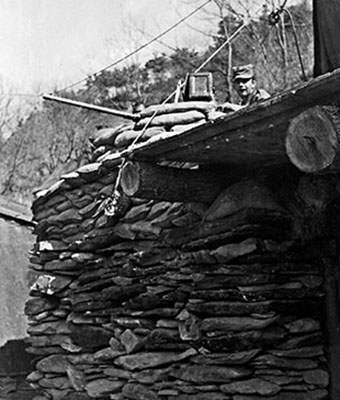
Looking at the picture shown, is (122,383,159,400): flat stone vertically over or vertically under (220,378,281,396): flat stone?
over

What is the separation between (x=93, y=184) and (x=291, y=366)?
9.46 ft

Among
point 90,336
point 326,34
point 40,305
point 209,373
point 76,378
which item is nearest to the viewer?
point 326,34

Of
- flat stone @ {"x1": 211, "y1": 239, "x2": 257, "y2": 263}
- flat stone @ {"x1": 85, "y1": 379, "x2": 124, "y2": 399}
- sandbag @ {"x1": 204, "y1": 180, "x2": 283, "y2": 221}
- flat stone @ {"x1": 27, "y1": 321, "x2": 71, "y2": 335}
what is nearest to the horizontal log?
sandbag @ {"x1": 204, "y1": 180, "x2": 283, "y2": 221}

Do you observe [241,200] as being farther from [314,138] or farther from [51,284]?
[51,284]

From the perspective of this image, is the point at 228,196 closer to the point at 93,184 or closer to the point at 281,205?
the point at 281,205

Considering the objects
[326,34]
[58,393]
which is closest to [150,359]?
[58,393]

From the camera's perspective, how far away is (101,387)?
6469 millimetres

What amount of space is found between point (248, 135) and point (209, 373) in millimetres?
1788

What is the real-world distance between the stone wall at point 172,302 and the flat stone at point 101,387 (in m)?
0.01

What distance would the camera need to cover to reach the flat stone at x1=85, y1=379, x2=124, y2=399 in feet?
20.8

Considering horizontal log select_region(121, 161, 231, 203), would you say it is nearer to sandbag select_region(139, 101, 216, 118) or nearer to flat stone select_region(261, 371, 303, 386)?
sandbag select_region(139, 101, 216, 118)

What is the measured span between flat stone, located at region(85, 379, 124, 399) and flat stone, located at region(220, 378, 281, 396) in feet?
4.85

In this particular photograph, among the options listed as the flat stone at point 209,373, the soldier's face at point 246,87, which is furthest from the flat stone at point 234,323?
the soldier's face at point 246,87

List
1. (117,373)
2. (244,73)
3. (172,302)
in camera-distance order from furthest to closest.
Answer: (244,73) → (117,373) → (172,302)
